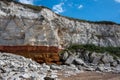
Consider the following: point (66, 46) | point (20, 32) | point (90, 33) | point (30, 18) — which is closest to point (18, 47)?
point (20, 32)

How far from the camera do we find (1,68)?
20.7 meters

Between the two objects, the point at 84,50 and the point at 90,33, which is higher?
the point at 90,33

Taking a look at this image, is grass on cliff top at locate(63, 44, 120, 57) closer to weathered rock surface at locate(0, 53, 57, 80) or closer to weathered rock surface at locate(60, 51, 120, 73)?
weathered rock surface at locate(60, 51, 120, 73)

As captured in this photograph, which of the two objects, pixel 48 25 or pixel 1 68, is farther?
pixel 48 25

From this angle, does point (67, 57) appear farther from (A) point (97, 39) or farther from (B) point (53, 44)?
(A) point (97, 39)

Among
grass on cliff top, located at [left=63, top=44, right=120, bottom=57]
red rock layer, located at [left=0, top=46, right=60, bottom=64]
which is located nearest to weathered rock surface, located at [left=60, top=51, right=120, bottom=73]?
red rock layer, located at [left=0, top=46, right=60, bottom=64]

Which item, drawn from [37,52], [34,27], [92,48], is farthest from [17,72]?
[92,48]

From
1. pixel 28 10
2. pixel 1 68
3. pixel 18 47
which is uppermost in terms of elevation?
pixel 28 10

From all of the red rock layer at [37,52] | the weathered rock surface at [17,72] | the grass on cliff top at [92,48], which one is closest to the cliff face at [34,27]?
the red rock layer at [37,52]

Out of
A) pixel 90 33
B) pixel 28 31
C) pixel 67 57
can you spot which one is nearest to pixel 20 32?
pixel 28 31

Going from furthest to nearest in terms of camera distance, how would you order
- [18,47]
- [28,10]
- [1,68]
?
[28,10] → [18,47] → [1,68]

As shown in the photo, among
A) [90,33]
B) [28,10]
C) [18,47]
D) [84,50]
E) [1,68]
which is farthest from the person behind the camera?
[90,33]

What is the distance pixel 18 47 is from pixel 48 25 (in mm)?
5015

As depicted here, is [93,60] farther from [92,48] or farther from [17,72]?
[17,72]
